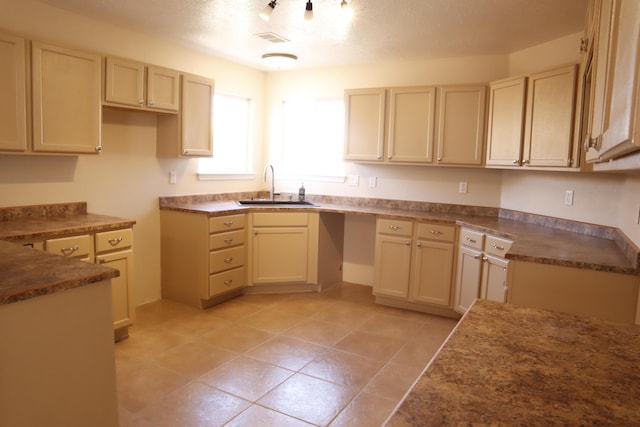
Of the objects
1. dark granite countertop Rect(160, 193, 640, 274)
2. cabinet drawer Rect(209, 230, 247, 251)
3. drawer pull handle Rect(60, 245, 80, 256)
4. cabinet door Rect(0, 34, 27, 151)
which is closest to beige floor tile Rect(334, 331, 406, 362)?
dark granite countertop Rect(160, 193, 640, 274)

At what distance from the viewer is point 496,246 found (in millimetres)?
3320

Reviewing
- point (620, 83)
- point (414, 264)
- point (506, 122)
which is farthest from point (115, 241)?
point (506, 122)

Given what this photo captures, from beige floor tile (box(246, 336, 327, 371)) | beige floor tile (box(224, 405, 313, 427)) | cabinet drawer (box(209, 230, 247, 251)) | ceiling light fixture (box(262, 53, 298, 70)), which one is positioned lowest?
beige floor tile (box(224, 405, 313, 427))

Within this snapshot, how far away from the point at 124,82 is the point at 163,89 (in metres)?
0.37

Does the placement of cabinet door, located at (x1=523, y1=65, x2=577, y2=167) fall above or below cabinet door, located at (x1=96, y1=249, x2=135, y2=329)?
above

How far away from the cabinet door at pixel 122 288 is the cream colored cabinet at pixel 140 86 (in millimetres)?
1169

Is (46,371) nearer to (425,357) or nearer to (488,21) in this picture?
(425,357)

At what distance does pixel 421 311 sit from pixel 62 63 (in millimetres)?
3533

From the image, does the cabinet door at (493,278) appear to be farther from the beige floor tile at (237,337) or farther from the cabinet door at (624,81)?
the cabinet door at (624,81)

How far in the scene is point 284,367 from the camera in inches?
114

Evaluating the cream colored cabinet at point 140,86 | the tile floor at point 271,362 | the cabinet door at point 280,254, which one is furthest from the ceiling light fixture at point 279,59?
the tile floor at point 271,362

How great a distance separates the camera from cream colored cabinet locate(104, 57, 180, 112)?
331cm

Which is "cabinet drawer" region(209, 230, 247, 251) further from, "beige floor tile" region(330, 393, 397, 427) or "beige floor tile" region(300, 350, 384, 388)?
"beige floor tile" region(330, 393, 397, 427)

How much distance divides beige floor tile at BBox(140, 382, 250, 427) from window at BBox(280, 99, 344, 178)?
2991mm
